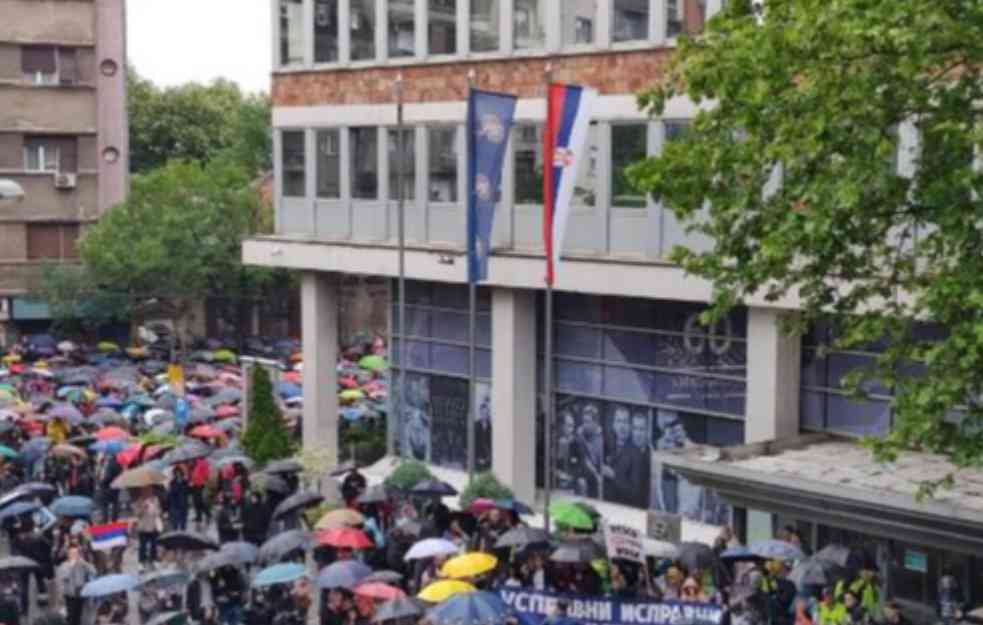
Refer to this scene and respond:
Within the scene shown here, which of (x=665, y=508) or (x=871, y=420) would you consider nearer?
(x=871, y=420)

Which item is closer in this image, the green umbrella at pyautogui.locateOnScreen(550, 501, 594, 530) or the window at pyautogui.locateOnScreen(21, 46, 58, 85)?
the green umbrella at pyautogui.locateOnScreen(550, 501, 594, 530)

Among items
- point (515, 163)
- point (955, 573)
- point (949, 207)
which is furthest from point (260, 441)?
point (949, 207)

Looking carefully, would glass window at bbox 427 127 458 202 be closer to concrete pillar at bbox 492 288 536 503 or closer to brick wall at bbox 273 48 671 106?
brick wall at bbox 273 48 671 106

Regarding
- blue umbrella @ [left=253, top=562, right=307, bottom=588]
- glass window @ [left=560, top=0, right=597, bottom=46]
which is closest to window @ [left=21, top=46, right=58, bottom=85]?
glass window @ [left=560, top=0, right=597, bottom=46]

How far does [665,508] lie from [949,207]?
14939 millimetres

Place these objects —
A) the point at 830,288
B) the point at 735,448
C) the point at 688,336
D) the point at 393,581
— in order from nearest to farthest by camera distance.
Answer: the point at 830,288
the point at 393,581
the point at 735,448
the point at 688,336

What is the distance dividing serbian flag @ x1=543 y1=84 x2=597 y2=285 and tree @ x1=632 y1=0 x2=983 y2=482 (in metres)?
6.08

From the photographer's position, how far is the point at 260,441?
34000 millimetres

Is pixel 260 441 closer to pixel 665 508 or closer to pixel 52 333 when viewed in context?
pixel 665 508

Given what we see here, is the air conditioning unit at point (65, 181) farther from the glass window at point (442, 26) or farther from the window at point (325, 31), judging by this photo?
the glass window at point (442, 26)

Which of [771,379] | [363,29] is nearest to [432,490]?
[771,379]

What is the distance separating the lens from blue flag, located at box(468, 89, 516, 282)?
26047 millimetres

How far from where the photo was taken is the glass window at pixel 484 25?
3288cm

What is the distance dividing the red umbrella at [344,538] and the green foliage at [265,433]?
33.8ft
